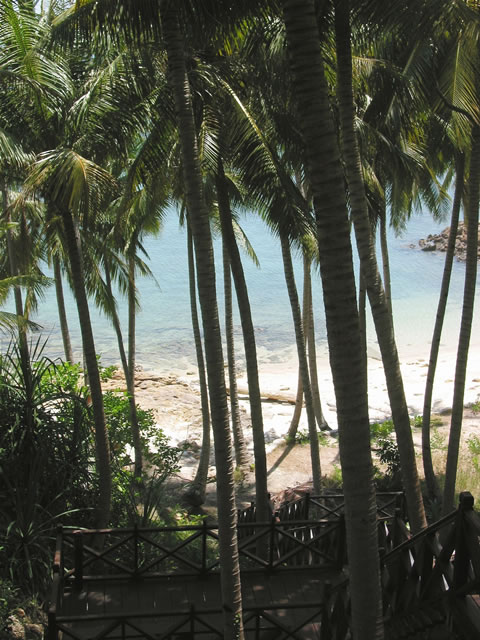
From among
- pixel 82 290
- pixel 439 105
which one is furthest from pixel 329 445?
pixel 439 105

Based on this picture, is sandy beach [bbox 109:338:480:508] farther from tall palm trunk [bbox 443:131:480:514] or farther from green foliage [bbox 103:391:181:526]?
tall palm trunk [bbox 443:131:480:514]

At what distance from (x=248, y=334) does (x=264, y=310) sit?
1498 inches

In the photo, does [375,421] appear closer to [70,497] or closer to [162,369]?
[70,497]

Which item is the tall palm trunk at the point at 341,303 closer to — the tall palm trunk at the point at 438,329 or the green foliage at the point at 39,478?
the green foliage at the point at 39,478

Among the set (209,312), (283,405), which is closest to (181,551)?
(209,312)

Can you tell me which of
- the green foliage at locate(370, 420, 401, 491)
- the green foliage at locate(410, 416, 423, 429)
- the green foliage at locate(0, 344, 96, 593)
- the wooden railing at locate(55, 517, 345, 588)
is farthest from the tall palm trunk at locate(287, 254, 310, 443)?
the green foliage at locate(0, 344, 96, 593)

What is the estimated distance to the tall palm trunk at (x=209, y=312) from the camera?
6391 millimetres

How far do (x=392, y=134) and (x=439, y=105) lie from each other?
149 centimetres

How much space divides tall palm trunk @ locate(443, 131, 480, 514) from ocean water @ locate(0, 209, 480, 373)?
396 inches

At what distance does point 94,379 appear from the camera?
11766 millimetres

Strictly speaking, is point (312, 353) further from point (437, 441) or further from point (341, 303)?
point (341, 303)

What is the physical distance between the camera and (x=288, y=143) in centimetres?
1105

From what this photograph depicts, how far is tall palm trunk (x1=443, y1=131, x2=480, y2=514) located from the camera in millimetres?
11156

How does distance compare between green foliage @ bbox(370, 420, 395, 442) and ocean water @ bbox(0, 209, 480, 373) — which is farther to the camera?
ocean water @ bbox(0, 209, 480, 373)
